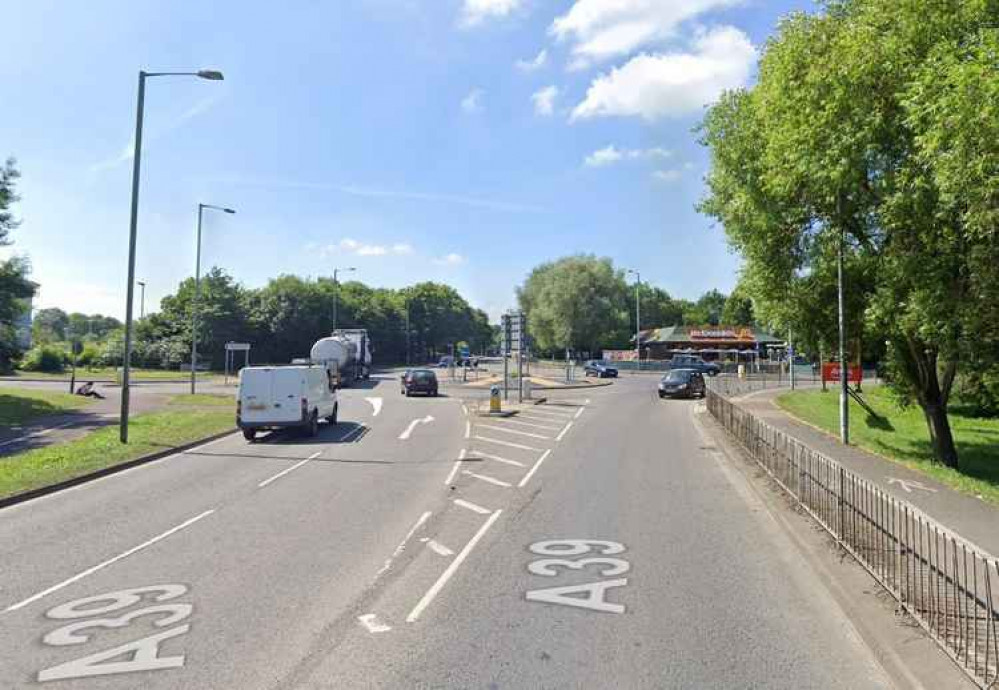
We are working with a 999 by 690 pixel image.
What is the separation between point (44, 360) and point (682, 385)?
56.4 metres

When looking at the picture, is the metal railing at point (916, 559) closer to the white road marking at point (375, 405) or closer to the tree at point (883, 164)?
the tree at point (883, 164)

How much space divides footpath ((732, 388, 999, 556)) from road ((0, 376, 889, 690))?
243 cm

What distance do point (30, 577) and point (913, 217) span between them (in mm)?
15453

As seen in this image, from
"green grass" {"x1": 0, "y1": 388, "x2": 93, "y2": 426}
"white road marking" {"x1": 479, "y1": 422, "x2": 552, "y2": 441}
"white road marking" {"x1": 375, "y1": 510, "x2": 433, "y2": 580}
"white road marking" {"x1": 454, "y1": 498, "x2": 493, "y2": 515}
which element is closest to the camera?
"white road marking" {"x1": 375, "y1": 510, "x2": 433, "y2": 580}

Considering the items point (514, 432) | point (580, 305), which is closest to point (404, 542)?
point (514, 432)

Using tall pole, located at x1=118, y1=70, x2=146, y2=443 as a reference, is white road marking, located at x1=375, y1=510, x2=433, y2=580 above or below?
below

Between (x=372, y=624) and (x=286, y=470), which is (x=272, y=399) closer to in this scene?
(x=286, y=470)

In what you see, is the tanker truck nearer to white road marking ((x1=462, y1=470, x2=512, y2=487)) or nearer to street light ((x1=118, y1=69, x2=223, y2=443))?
street light ((x1=118, y1=69, x2=223, y2=443))

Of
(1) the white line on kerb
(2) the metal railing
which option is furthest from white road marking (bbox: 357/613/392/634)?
(2) the metal railing

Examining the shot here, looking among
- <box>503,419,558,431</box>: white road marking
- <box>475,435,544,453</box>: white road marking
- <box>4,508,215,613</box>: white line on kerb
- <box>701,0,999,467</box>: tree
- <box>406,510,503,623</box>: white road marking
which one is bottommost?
<box>4,508,215,613</box>: white line on kerb

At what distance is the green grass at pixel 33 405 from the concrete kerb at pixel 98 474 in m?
8.54

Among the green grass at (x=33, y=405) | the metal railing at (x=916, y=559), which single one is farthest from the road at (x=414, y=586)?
the green grass at (x=33, y=405)

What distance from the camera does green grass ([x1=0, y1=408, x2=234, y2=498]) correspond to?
13.8 meters

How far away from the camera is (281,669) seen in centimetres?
538
